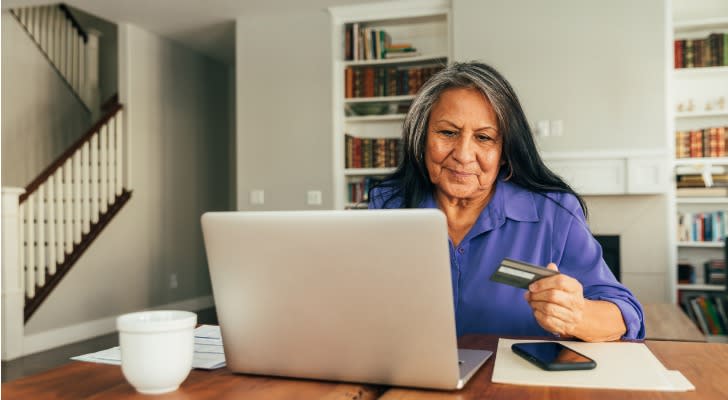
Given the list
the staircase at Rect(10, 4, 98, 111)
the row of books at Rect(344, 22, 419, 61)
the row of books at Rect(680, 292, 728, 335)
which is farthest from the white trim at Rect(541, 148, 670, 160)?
the staircase at Rect(10, 4, 98, 111)

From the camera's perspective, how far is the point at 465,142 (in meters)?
1.38

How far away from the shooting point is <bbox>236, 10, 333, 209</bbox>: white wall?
4816mm

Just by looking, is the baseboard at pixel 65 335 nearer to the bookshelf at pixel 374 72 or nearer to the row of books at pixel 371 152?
the bookshelf at pixel 374 72

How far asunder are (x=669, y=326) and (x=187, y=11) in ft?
13.5

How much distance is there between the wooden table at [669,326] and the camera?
8.78 ft

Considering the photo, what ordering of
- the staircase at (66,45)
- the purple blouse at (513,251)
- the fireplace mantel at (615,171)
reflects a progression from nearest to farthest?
the purple blouse at (513,251) < the fireplace mantel at (615,171) < the staircase at (66,45)

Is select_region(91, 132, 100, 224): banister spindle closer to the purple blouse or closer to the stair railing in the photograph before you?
the stair railing

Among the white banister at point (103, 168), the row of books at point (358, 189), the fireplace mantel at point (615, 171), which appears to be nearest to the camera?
the fireplace mantel at point (615, 171)

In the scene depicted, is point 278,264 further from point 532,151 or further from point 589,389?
point 532,151

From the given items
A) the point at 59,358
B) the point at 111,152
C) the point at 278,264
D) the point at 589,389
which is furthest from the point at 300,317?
the point at 111,152

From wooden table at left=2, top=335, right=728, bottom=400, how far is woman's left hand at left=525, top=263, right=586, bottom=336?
114mm

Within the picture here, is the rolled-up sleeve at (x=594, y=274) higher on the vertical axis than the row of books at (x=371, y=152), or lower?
lower

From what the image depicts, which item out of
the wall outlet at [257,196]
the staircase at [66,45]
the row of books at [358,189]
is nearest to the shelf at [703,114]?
the row of books at [358,189]

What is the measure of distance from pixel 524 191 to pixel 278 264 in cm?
82
